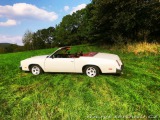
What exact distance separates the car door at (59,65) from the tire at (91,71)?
0.65 metres

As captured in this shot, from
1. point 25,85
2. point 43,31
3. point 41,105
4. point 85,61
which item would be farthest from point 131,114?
point 43,31

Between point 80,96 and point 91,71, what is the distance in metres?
2.50

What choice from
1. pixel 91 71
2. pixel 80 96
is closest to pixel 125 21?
pixel 91 71

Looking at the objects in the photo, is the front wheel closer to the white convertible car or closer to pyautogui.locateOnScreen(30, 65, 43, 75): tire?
the white convertible car

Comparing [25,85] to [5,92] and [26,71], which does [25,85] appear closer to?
[5,92]

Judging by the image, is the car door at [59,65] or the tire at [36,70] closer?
the car door at [59,65]

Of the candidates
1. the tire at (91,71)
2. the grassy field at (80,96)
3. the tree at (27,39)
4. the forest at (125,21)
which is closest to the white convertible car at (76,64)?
the tire at (91,71)

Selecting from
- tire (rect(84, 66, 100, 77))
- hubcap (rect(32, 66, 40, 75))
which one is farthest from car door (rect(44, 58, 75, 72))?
tire (rect(84, 66, 100, 77))

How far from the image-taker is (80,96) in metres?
6.80

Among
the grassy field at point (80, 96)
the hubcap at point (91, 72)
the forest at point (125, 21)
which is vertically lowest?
the grassy field at point (80, 96)

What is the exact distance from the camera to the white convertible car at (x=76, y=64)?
8758mm

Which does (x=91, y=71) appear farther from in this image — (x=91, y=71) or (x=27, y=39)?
(x=27, y=39)

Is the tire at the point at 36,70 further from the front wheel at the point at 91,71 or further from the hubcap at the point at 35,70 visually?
the front wheel at the point at 91,71

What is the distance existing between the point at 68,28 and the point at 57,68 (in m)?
56.4
